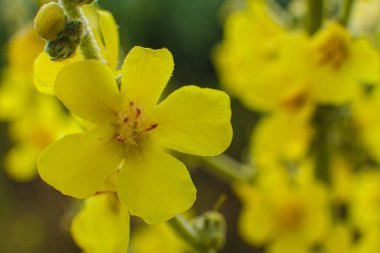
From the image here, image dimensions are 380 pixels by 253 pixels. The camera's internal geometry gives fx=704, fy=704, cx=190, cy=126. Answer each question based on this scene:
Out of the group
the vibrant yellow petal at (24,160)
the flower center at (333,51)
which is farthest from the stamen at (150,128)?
the vibrant yellow petal at (24,160)

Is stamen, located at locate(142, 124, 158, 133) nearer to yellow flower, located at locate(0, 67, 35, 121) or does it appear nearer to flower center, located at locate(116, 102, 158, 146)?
flower center, located at locate(116, 102, 158, 146)

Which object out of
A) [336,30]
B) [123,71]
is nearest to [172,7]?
[336,30]

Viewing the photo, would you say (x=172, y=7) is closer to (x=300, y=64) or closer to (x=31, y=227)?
(x=31, y=227)

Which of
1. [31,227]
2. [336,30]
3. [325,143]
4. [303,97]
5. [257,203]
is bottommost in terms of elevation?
[31,227]

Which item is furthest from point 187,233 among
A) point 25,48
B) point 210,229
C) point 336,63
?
point 25,48

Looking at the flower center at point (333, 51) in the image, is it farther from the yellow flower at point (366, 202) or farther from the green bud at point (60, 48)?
the green bud at point (60, 48)

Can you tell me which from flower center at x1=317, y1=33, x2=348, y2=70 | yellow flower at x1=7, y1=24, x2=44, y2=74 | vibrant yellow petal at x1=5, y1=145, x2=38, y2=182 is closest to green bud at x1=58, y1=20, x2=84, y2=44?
flower center at x1=317, y1=33, x2=348, y2=70
